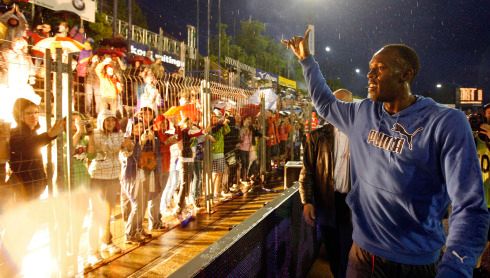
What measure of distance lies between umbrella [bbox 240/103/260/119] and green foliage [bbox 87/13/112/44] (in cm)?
1019

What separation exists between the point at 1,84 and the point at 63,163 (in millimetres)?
1146

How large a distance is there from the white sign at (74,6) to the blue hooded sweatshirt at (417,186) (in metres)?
8.78

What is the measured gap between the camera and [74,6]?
387 inches

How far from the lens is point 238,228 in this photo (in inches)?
105

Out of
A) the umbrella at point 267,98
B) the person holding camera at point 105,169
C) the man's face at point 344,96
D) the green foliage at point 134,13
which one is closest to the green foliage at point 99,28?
the green foliage at point 134,13

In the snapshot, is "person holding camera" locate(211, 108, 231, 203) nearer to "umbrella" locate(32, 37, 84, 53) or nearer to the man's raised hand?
"umbrella" locate(32, 37, 84, 53)

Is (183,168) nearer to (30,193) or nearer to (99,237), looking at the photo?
(99,237)

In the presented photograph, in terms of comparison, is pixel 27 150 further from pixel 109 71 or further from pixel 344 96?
pixel 344 96

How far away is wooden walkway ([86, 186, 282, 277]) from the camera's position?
17.4ft

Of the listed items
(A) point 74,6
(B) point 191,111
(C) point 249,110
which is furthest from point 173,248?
(A) point 74,6

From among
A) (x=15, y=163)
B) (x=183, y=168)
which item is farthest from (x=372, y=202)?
(x=183, y=168)

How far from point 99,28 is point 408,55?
1827 cm

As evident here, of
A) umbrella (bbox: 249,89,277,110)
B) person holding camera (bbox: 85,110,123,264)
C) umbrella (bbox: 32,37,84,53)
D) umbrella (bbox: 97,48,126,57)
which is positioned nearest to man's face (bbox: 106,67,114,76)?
person holding camera (bbox: 85,110,123,264)

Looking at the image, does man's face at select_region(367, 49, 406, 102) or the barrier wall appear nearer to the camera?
the barrier wall
